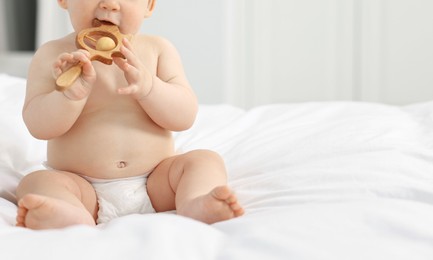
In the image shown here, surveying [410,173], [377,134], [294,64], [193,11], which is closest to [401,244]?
[410,173]

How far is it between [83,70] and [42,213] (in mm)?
225

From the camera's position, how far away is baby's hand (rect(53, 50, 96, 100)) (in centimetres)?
100

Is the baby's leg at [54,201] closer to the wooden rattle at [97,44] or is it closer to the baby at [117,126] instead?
the baby at [117,126]

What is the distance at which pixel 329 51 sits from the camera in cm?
341

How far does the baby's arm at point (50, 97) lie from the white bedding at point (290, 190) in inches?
4.8

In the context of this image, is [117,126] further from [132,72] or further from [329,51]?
[329,51]

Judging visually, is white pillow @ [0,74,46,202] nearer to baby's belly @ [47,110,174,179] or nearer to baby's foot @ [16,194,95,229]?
baby's belly @ [47,110,174,179]

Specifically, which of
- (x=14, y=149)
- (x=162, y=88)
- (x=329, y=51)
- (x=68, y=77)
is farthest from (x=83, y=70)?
(x=329, y=51)

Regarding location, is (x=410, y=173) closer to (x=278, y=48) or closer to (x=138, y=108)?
(x=138, y=108)

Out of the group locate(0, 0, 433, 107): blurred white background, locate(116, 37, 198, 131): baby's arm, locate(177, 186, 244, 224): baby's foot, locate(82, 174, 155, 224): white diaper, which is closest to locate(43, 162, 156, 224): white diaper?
locate(82, 174, 155, 224): white diaper

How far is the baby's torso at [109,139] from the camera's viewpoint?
1.14 metres

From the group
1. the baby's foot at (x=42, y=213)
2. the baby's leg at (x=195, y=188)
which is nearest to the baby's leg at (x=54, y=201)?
the baby's foot at (x=42, y=213)

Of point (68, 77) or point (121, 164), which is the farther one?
point (121, 164)

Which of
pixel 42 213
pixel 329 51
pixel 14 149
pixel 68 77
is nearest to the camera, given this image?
pixel 42 213
